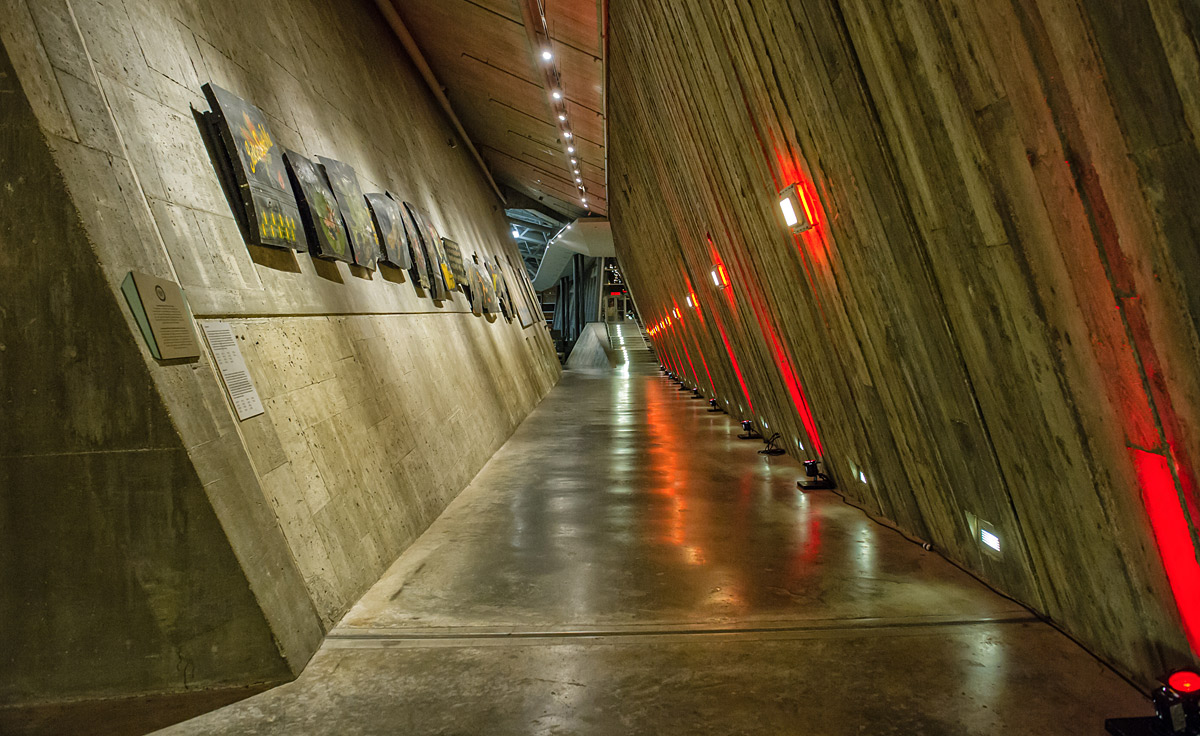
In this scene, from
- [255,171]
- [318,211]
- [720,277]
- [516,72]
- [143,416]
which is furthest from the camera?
[516,72]

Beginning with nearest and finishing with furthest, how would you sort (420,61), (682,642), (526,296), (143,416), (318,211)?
(143,416)
(682,642)
(318,211)
(420,61)
(526,296)

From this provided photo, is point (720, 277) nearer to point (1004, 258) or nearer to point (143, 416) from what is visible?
point (1004, 258)

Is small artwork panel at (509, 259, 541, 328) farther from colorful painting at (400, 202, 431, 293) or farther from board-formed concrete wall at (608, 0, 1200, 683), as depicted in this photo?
board-formed concrete wall at (608, 0, 1200, 683)

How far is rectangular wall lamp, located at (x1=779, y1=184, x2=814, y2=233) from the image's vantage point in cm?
420

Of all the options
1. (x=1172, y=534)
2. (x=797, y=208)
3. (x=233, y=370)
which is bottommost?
(x=1172, y=534)

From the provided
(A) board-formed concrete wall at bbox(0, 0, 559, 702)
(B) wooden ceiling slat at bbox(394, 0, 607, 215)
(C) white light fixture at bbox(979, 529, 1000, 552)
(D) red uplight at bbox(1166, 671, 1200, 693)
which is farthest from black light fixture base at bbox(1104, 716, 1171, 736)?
(B) wooden ceiling slat at bbox(394, 0, 607, 215)

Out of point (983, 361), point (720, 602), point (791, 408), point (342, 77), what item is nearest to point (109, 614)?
point (720, 602)

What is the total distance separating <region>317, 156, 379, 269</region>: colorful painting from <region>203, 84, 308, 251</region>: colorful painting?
34.0 inches

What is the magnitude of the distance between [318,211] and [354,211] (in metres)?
0.81

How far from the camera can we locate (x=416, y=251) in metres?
7.38

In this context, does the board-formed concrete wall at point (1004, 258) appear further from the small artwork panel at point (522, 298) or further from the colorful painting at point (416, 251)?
the small artwork panel at point (522, 298)

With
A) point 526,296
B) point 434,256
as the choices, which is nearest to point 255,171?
point 434,256

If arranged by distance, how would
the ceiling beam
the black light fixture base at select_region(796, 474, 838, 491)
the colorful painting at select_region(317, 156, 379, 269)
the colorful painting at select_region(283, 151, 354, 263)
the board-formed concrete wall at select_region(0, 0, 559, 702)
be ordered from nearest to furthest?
1. the board-formed concrete wall at select_region(0, 0, 559, 702)
2. the colorful painting at select_region(283, 151, 354, 263)
3. the colorful painting at select_region(317, 156, 379, 269)
4. the black light fixture base at select_region(796, 474, 838, 491)
5. the ceiling beam

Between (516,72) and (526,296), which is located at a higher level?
(516,72)
